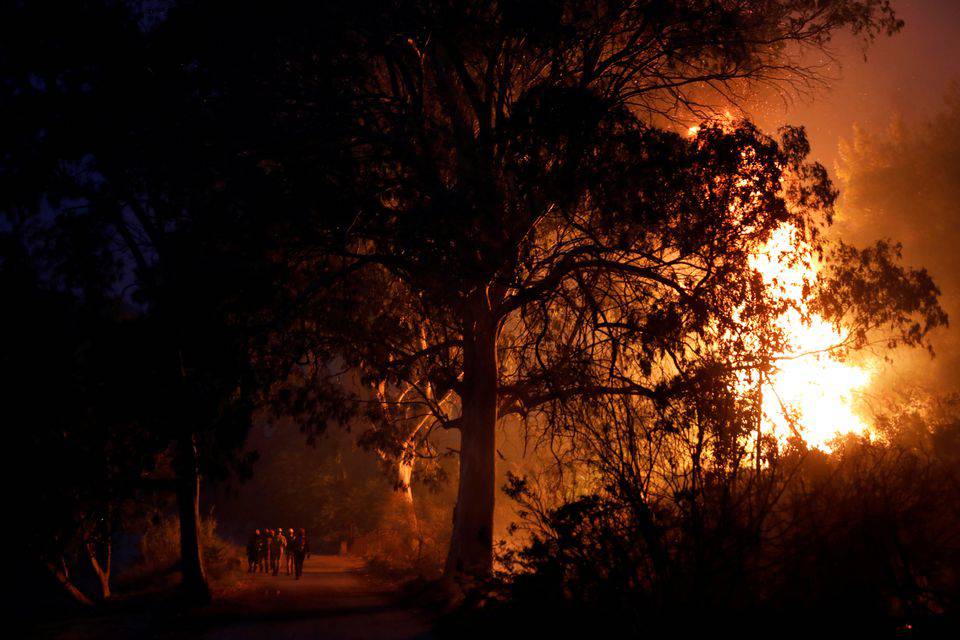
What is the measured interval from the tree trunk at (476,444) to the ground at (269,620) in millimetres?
1468

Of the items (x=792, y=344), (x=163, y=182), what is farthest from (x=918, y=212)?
(x=163, y=182)

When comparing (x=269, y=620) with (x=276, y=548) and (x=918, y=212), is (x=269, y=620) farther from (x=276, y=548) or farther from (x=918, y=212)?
(x=918, y=212)

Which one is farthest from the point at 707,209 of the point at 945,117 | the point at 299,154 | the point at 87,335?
the point at 945,117

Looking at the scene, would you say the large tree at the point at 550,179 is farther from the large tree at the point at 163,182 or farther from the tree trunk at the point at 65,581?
the tree trunk at the point at 65,581

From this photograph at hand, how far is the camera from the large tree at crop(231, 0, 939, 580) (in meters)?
10.7

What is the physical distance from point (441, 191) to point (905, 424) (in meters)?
27.3

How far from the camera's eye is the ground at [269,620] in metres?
10.1

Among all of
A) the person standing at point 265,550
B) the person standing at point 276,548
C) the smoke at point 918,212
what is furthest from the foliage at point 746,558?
the smoke at point 918,212

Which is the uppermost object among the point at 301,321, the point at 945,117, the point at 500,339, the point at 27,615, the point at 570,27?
the point at 945,117

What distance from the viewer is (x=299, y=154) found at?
11.2 meters

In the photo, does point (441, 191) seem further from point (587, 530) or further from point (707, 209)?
point (587, 530)

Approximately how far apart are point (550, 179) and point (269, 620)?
8.56m

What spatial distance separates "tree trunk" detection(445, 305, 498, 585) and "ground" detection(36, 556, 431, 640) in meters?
1.47

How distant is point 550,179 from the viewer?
10680 millimetres
